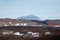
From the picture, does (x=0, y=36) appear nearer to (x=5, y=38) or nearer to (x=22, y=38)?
(x=5, y=38)

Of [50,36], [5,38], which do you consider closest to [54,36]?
[50,36]

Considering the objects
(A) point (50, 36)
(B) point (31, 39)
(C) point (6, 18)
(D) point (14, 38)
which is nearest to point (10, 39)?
(D) point (14, 38)

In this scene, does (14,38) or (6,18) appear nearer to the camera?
(14,38)

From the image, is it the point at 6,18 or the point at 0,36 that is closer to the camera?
the point at 0,36

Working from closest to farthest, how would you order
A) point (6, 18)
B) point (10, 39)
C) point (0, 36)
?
point (10, 39) → point (0, 36) → point (6, 18)

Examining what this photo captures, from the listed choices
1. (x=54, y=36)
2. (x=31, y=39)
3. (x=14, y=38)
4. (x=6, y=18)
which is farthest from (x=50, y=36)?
(x=6, y=18)

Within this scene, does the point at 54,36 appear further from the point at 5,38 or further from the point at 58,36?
the point at 5,38

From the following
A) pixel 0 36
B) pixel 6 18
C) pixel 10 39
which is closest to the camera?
pixel 10 39
